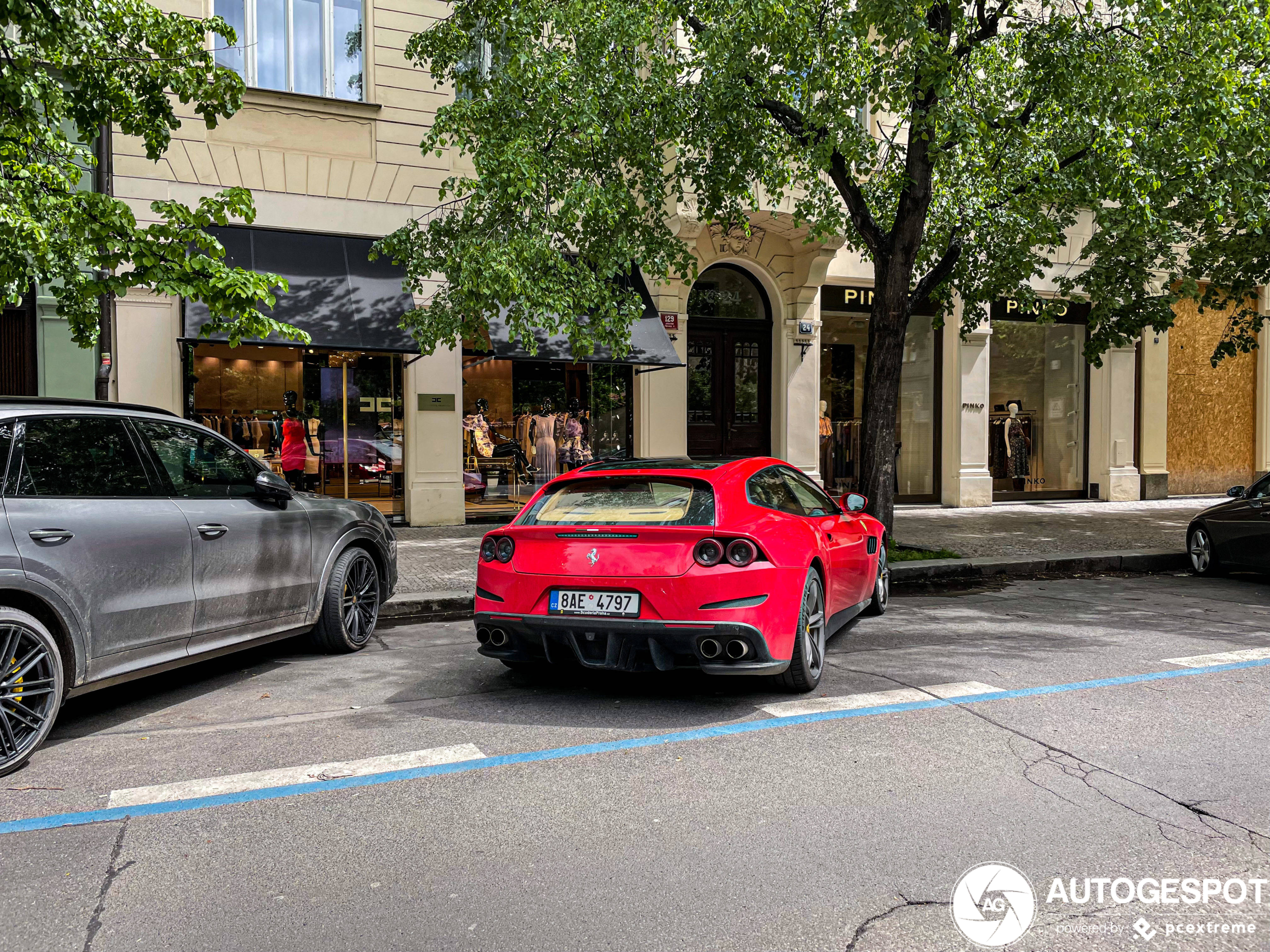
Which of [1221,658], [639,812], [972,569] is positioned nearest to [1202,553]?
[972,569]

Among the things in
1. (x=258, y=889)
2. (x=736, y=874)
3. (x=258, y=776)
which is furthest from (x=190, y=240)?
(x=736, y=874)

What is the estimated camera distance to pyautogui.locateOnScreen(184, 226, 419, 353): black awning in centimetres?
1276

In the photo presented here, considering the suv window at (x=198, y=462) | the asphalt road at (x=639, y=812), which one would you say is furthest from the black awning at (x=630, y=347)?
the asphalt road at (x=639, y=812)

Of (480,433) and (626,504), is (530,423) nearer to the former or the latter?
(480,433)

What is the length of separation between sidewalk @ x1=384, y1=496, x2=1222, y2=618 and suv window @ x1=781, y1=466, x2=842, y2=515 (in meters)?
3.17

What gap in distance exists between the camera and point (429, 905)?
10.0 feet

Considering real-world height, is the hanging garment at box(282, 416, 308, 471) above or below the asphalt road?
above

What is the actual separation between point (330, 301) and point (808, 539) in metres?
9.40

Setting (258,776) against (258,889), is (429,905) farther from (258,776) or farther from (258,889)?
(258,776)

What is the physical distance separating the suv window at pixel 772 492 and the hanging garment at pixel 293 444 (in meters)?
9.67

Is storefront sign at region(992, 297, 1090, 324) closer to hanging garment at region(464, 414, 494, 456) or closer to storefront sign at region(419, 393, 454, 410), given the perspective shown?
hanging garment at region(464, 414, 494, 456)

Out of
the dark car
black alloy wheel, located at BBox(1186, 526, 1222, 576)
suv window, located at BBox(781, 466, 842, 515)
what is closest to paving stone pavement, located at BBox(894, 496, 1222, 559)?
black alloy wheel, located at BBox(1186, 526, 1222, 576)

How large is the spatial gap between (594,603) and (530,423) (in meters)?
10.8

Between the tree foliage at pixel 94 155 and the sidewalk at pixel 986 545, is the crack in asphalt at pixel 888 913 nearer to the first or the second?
the sidewalk at pixel 986 545
